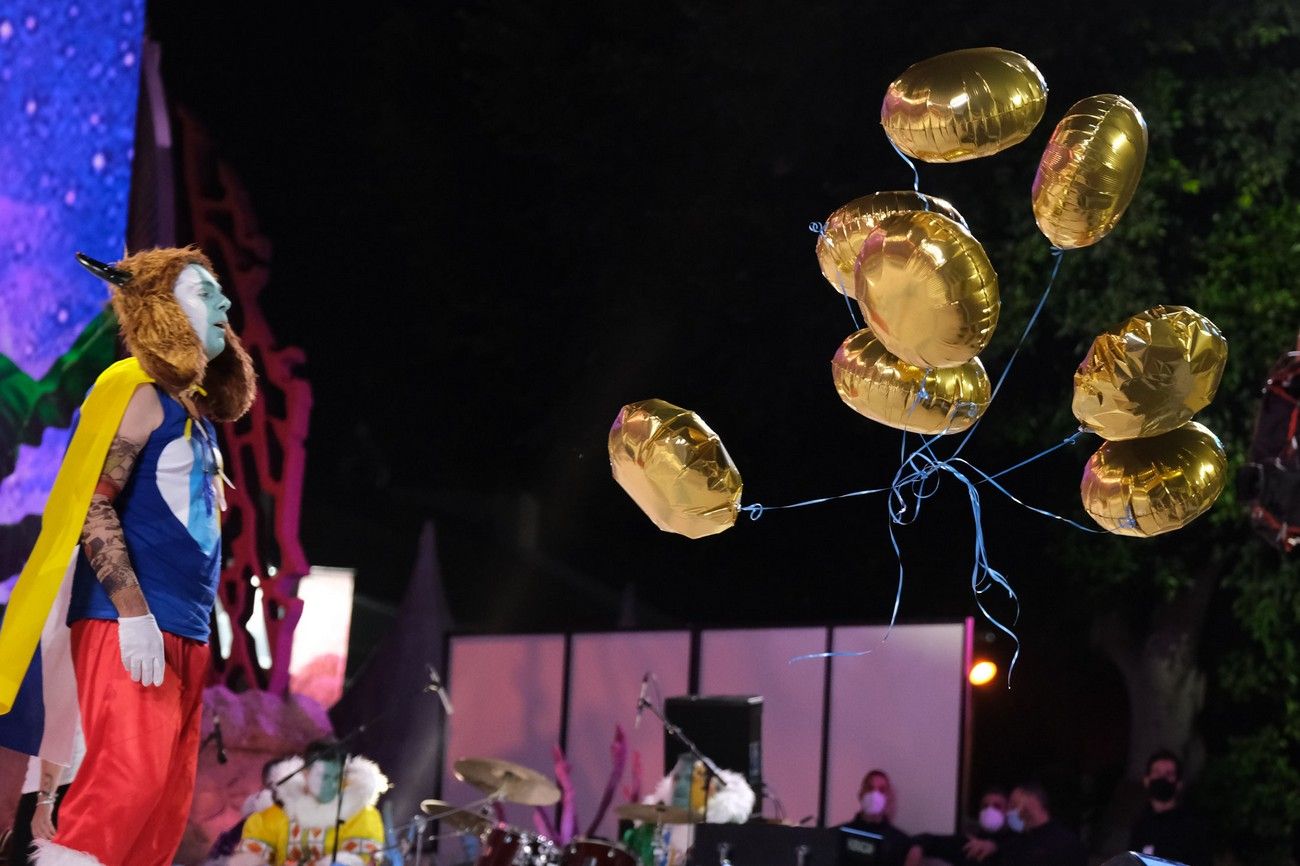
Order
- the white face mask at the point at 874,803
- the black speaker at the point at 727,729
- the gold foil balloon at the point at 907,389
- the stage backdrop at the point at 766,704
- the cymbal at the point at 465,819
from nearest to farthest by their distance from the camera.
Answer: the gold foil balloon at the point at 907,389 → the cymbal at the point at 465,819 → the black speaker at the point at 727,729 → the white face mask at the point at 874,803 → the stage backdrop at the point at 766,704

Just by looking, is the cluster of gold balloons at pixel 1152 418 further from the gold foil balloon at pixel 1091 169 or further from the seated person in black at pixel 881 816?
the seated person in black at pixel 881 816

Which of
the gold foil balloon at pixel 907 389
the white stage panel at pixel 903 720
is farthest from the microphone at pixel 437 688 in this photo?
the gold foil balloon at pixel 907 389

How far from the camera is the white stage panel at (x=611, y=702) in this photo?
868 cm

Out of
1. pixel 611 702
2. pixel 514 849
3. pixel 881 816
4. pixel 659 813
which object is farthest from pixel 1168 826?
pixel 611 702

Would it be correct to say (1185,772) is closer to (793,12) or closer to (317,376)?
(793,12)

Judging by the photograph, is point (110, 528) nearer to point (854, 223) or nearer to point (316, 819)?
point (854, 223)

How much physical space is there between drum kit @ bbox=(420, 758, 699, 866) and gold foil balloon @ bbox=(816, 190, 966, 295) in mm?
3332

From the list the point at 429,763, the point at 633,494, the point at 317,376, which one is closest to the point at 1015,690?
the point at 429,763

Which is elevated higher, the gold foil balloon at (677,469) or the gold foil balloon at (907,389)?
Answer: the gold foil balloon at (907,389)

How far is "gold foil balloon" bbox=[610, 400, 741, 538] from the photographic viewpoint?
3.24m

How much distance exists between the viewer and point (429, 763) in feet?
31.7

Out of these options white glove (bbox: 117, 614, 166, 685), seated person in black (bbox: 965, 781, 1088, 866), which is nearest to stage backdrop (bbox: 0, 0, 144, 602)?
white glove (bbox: 117, 614, 166, 685)

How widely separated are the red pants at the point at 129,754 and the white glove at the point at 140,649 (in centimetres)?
3

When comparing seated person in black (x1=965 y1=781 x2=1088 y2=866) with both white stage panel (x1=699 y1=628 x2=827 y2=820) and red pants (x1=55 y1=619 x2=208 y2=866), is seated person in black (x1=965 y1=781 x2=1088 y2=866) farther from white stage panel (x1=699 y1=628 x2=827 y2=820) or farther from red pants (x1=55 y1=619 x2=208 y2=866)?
red pants (x1=55 y1=619 x2=208 y2=866)
